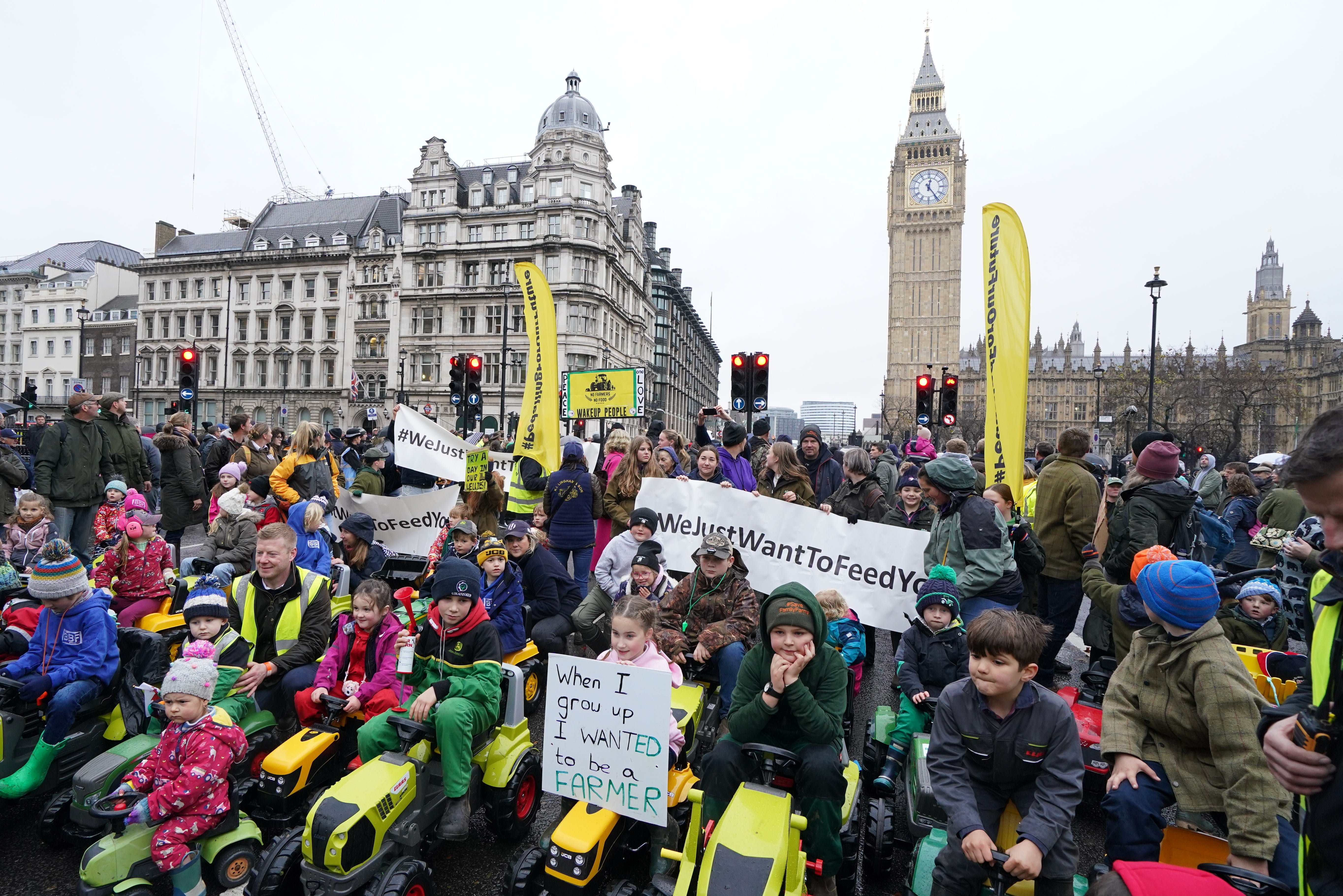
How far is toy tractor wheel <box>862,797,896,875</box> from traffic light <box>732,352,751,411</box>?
28.2 ft

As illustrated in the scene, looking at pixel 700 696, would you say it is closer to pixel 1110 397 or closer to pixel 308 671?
pixel 308 671

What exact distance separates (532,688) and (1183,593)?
14.4 ft

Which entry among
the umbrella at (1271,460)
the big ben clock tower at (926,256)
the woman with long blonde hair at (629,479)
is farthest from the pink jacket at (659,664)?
the big ben clock tower at (926,256)

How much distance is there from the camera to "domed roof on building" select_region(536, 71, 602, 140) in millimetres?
52938

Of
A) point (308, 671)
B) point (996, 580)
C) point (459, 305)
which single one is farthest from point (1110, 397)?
point (308, 671)

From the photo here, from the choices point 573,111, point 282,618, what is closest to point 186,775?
point 282,618

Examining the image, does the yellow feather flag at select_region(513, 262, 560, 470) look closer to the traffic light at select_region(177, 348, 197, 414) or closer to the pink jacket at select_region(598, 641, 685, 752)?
the pink jacket at select_region(598, 641, 685, 752)

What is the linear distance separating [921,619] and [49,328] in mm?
89857

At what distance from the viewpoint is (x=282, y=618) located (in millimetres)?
4824

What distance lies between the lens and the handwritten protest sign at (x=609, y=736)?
3.41m

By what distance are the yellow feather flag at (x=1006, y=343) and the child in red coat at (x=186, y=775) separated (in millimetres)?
6289

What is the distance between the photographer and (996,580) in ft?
16.2

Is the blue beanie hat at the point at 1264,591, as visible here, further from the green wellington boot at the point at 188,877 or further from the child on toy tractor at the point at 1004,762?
the green wellington boot at the point at 188,877

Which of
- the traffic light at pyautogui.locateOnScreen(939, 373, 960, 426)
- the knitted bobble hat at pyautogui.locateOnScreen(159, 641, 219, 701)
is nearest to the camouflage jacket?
the knitted bobble hat at pyautogui.locateOnScreen(159, 641, 219, 701)
